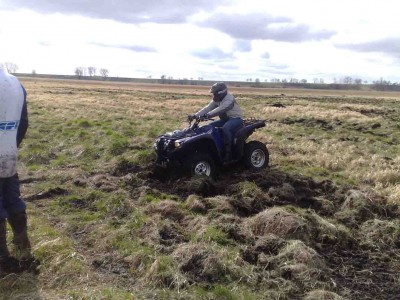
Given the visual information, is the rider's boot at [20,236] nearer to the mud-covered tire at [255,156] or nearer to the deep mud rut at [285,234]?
the deep mud rut at [285,234]

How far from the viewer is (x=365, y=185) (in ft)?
27.2

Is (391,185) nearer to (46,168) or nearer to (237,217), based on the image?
(237,217)

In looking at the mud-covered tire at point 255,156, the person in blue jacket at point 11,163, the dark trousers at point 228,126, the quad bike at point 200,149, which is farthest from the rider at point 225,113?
the person in blue jacket at point 11,163

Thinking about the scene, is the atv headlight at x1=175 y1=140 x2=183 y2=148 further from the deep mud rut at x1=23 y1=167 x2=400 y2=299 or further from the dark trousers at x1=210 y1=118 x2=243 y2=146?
the dark trousers at x1=210 y1=118 x2=243 y2=146

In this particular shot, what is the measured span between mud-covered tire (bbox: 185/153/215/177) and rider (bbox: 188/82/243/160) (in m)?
0.60

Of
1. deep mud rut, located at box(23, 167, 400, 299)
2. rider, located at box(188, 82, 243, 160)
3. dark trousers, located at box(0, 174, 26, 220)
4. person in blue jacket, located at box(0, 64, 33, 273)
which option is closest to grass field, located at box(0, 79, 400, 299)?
deep mud rut, located at box(23, 167, 400, 299)

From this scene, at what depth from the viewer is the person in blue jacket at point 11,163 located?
4.46 meters

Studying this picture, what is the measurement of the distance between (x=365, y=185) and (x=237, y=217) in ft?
11.0

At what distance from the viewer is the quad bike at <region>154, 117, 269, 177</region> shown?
8.42 metres

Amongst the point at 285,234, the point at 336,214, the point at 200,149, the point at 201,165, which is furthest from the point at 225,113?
the point at 285,234

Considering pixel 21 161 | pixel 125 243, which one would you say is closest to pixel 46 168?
pixel 21 161

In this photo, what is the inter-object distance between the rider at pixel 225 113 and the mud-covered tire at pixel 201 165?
60 centimetres

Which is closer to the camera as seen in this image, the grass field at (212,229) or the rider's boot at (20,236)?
the grass field at (212,229)

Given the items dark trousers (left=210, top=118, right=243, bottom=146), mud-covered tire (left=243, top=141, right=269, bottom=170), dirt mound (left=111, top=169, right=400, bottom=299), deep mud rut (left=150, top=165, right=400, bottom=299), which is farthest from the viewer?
mud-covered tire (left=243, top=141, right=269, bottom=170)
